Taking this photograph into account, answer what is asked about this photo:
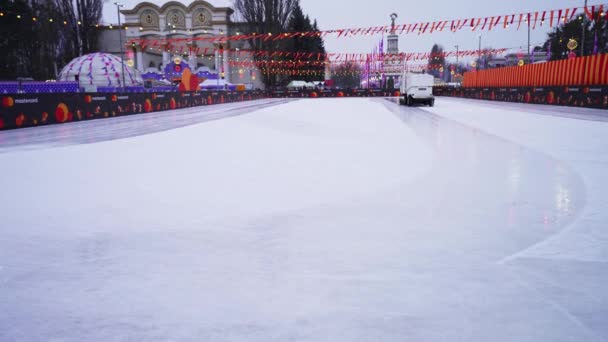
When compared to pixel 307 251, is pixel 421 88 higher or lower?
higher

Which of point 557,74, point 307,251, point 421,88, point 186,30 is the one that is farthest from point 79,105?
point 186,30

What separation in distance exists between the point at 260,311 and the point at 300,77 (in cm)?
7671

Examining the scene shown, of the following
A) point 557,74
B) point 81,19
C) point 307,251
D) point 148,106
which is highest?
point 81,19

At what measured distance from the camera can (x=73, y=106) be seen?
60.8ft

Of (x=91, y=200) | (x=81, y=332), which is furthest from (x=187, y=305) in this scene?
(x=91, y=200)

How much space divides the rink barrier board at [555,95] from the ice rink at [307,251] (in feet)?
61.5

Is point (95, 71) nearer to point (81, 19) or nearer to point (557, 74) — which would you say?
point (81, 19)

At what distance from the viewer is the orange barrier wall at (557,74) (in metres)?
23.5

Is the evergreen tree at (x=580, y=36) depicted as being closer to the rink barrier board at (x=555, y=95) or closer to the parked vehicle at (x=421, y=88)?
the rink barrier board at (x=555, y=95)

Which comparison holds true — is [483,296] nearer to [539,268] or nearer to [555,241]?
[539,268]

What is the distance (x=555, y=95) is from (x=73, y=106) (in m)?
27.8

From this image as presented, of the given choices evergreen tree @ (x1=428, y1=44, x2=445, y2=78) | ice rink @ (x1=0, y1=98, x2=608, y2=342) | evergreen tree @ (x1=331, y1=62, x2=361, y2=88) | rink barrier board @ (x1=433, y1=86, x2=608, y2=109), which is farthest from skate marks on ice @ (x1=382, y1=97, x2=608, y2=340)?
evergreen tree @ (x1=331, y1=62, x2=361, y2=88)

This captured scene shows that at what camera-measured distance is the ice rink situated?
2.44 m

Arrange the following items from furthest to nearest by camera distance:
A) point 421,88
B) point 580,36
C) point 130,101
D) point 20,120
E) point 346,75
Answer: point 346,75
point 580,36
point 421,88
point 130,101
point 20,120
